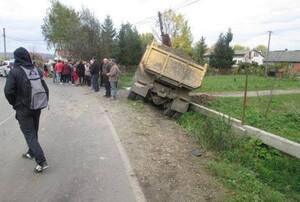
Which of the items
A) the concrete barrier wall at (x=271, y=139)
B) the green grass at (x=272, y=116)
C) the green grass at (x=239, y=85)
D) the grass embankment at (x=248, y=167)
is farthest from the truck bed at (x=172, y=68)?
the green grass at (x=239, y=85)

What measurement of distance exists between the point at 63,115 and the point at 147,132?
12.3 feet

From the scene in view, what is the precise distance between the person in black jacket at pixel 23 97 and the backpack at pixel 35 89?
0.04 metres

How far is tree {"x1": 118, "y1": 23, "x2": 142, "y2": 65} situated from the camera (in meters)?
56.0

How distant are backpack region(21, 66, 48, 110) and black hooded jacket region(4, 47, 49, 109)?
0.18ft

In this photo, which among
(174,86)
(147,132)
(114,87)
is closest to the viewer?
(147,132)

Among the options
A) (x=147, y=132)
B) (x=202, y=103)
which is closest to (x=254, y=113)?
(x=202, y=103)

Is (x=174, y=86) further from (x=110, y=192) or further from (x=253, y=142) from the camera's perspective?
(x=110, y=192)

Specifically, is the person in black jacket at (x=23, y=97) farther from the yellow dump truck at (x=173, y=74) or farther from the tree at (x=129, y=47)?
the tree at (x=129, y=47)

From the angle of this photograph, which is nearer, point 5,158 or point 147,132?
point 5,158

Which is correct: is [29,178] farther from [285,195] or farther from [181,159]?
[285,195]

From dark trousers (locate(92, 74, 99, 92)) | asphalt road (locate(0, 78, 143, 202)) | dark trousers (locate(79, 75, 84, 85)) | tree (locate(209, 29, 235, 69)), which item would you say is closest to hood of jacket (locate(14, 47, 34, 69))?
asphalt road (locate(0, 78, 143, 202))

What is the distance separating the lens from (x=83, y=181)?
6.30 meters

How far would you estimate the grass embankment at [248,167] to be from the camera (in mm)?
6404

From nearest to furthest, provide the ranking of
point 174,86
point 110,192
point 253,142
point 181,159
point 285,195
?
point 110,192 → point 285,195 → point 181,159 → point 253,142 → point 174,86
